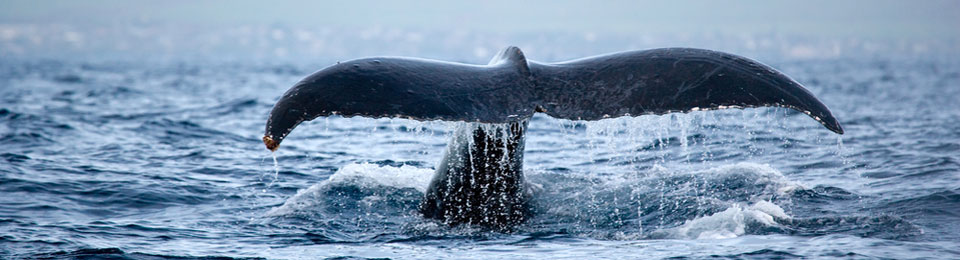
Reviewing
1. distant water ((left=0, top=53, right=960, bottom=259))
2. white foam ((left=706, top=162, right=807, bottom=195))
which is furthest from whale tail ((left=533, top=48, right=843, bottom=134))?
white foam ((left=706, top=162, right=807, bottom=195))

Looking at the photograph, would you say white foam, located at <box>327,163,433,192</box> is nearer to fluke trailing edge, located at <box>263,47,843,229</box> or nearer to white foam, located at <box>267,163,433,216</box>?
white foam, located at <box>267,163,433,216</box>

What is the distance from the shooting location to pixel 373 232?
6492mm

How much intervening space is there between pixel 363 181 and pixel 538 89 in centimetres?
344

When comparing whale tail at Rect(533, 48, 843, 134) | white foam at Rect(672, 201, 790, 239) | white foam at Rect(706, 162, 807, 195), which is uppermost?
whale tail at Rect(533, 48, 843, 134)

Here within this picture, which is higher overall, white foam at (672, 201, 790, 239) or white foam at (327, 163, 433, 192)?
white foam at (327, 163, 433, 192)

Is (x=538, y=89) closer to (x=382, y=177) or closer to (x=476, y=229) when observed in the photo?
(x=476, y=229)

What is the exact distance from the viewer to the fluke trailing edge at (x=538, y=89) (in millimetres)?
4551

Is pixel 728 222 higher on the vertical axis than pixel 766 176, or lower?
lower

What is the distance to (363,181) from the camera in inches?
324

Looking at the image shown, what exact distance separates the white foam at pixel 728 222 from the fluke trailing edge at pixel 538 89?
4.45ft

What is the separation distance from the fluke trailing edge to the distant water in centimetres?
30

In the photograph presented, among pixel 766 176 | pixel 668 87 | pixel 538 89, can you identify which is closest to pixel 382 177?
pixel 766 176

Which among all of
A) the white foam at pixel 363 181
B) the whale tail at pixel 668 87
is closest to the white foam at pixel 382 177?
the white foam at pixel 363 181

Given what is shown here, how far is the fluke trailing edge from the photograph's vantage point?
455 cm
